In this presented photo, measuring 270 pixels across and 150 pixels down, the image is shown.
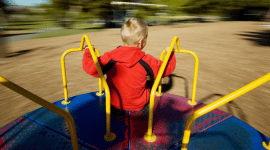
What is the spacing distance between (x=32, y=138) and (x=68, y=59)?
13.8 ft

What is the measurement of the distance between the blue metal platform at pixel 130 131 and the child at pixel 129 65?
30 centimetres

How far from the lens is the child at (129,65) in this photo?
4.99 ft

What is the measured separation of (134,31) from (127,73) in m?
0.38

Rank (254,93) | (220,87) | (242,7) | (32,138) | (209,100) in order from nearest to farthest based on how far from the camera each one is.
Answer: (32,138) → (209,100) → (254,93) → (220,87) → (242,7)

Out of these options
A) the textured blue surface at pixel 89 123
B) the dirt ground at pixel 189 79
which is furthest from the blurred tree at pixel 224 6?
the textured blue surface at pixel 89 123

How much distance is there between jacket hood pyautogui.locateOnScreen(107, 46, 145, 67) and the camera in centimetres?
150

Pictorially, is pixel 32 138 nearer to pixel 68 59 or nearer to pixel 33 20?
pixel 68 59

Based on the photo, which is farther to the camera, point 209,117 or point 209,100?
point 209,100

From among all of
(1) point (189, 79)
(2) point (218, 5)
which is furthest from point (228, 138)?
(2) point (218, 5)

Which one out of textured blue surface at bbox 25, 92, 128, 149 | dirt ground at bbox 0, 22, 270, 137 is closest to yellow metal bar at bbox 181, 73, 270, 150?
textured blue surface at bbox 25, 92, 128, 149

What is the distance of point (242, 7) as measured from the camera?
19.0 meters

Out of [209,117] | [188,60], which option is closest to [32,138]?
[209,117]

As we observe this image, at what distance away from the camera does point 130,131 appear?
1.74m

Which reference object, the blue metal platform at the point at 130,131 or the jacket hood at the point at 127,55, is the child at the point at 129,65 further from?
the blue metal platform at the point at 130,131
